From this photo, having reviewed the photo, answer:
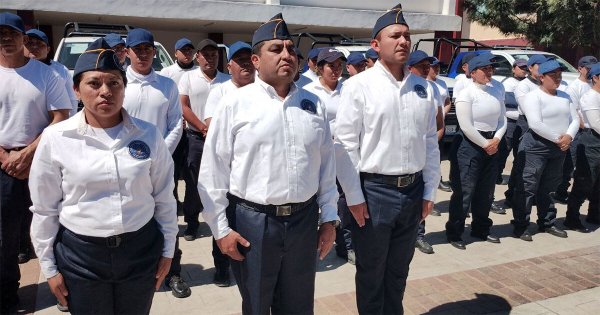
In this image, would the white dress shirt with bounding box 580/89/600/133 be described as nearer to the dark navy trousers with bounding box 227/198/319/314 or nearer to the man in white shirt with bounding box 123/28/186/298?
the dark navy trousers with bounding box 227/198/319/314

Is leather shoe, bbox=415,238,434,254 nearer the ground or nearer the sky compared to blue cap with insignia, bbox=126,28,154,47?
nearer the ground

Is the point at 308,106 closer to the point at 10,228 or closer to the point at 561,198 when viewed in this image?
the point at 10,228

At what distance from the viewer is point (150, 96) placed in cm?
413

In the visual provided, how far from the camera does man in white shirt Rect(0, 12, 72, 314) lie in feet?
A: 12.0

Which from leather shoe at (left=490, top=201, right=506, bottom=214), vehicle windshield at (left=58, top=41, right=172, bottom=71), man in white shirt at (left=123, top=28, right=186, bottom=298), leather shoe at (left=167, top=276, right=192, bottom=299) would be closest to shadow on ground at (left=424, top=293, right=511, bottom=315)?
leather shoe at (left=167, top=276, right=192, bottom=299)

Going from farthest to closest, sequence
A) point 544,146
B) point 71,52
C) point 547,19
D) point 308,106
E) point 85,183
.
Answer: point 547,19, point 71,52, point 544,146, point 308,106, point 85,183

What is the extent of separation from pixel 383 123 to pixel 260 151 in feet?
3.32

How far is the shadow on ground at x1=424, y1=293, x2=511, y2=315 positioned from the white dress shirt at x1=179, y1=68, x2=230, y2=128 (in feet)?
9.96

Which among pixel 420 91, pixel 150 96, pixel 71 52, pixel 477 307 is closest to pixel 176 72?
pixel 150 96

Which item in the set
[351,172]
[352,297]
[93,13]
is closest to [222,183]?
[351,172]

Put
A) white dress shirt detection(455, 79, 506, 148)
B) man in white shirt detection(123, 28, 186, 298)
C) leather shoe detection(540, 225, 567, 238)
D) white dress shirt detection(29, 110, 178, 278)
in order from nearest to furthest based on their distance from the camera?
1. white dress shirt detection(29, 110, 178, 278)
2. man in white shirt detection(123, 28, 186, 298)
3. white dress shirt detection(455, 79, 506, 148)
4. leather shoe detection(540, 225, 567, 238)

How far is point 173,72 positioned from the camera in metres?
6.02

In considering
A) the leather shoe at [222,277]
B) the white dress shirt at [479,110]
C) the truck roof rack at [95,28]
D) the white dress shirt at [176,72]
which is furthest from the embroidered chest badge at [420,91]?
the truck roof rack at [95,28]

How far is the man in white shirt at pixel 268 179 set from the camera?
105 inches
